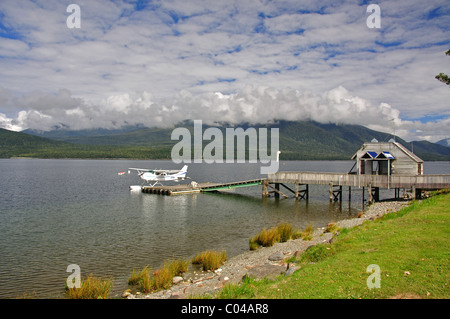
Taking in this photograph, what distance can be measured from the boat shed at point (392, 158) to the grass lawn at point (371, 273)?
27.1m

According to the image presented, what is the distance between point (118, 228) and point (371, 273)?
82.4 ft

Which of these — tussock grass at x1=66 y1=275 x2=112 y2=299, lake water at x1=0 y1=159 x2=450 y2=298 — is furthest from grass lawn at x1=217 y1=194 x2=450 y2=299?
lake water at x1=0 y1=159 x2=450 y2=298

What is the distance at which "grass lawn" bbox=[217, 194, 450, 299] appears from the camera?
30.3ft

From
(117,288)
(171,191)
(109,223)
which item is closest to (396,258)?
(117,288)

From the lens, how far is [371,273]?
10.4 m

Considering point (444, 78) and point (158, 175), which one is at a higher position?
point (444, 78)

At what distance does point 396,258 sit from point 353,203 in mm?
38319

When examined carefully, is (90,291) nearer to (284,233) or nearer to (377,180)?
(284,233)

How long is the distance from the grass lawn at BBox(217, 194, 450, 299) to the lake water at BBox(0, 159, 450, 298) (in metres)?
8.70

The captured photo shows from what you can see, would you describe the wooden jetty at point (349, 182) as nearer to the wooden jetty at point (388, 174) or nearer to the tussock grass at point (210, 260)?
the wooden jetty at point (388, 174)

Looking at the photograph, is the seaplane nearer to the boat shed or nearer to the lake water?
the lake water

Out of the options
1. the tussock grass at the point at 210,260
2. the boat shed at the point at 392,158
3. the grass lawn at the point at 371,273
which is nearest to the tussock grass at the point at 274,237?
the tussock grass at the point at 210,260

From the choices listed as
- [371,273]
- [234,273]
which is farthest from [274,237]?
[371,273]
